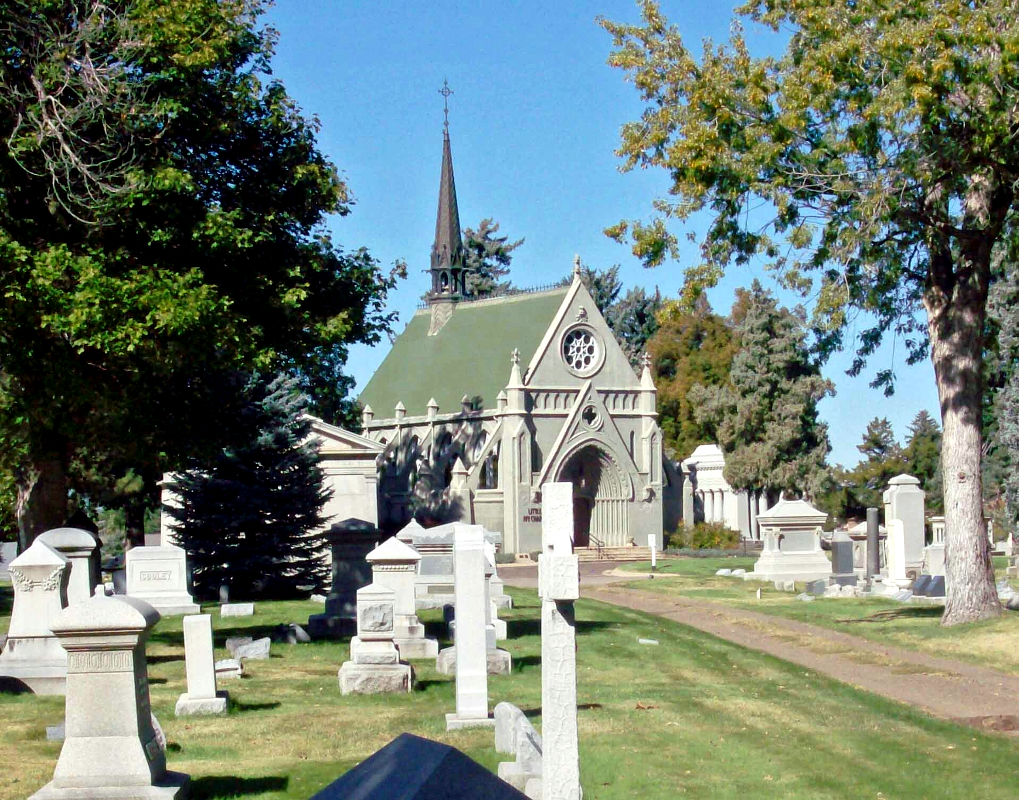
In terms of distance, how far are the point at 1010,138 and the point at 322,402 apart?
33.9 m

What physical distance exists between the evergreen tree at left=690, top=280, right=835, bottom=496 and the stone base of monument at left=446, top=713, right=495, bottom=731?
4837 centimetres

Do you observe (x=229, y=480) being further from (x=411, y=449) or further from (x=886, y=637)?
(x=411, y=449)

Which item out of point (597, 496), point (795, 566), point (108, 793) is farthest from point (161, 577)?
point (597, 496)

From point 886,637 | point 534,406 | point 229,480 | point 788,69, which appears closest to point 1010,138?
point 788,69

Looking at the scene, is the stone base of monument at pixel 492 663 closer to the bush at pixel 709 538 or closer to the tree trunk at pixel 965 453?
the tree trunk at pixel 965 453

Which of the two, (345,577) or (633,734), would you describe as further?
(345,577)

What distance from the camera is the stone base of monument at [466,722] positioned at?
11.0m

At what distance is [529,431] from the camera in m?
56.0

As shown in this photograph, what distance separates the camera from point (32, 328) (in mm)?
16156

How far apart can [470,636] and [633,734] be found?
1.90 metres

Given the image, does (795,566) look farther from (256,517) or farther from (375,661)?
(375,661)

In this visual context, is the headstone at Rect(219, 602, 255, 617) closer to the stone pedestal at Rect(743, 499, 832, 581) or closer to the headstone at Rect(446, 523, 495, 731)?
the headstone at Rect(446, 523, 495, 731)

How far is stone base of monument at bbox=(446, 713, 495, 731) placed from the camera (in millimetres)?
11031

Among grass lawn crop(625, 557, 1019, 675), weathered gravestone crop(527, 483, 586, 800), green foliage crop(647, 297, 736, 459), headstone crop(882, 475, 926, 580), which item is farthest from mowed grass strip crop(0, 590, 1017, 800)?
green foliage crop(647, 297, 736, 459)
